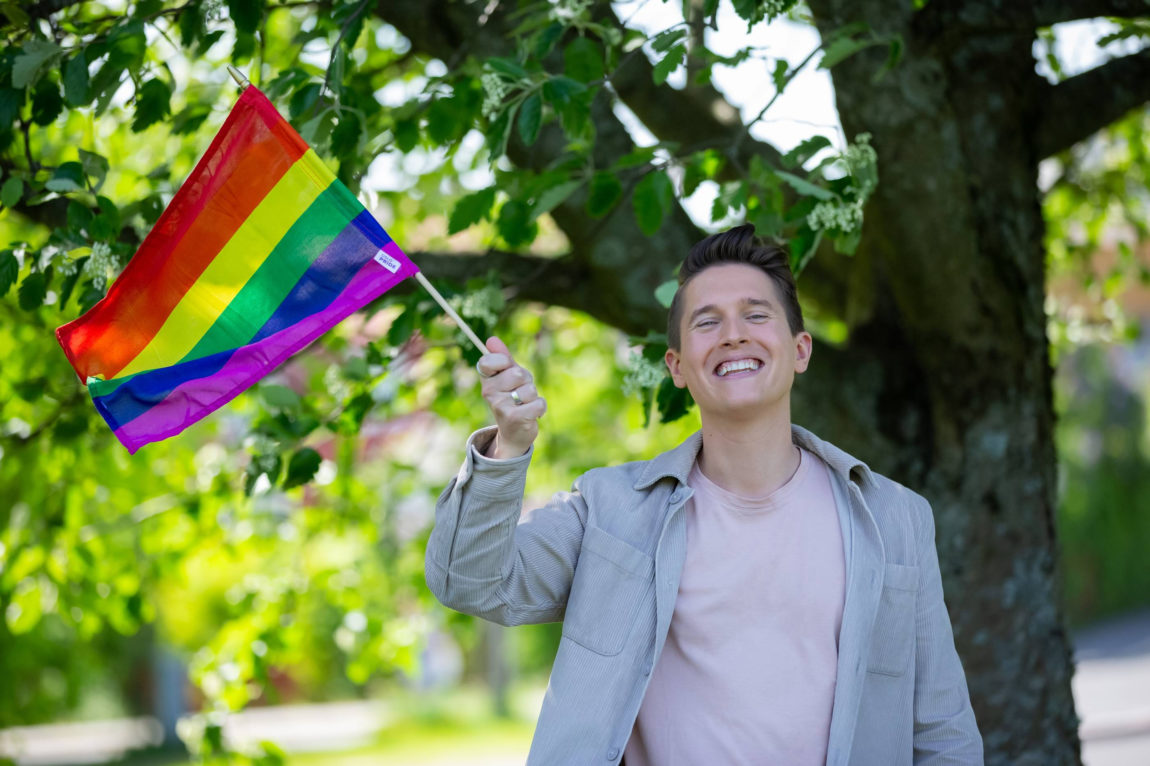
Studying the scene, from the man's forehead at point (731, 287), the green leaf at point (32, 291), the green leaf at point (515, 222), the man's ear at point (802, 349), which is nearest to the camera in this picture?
the man's forehead at point (731, 287)

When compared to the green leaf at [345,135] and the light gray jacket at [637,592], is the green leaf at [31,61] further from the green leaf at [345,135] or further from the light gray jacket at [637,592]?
the light gray jacket at [637,592]

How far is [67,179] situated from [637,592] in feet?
5.70

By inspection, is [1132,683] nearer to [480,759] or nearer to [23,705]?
[480,759]

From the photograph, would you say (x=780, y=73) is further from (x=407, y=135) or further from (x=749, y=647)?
(x=749, y=647)

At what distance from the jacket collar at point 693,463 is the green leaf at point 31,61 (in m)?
1.67

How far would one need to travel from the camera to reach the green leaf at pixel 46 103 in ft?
8.90

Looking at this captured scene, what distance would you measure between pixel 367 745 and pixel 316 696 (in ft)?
12.2

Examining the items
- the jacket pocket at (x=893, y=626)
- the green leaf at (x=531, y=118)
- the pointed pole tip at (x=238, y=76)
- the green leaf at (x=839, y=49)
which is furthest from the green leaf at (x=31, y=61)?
the jacket pocket at (x=893, y=626)

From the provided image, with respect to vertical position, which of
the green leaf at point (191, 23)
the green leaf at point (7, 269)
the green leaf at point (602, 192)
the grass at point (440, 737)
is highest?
the green leaf at point (191, 23)

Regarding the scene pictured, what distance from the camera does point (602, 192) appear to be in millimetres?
2900

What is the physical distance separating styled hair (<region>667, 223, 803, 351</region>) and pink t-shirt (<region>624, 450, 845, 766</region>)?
424 millimetres

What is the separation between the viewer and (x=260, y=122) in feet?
7.61

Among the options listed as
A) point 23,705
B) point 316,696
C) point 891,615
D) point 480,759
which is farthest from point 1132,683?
point 891,615

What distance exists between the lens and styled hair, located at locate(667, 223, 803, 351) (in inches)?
90.7
